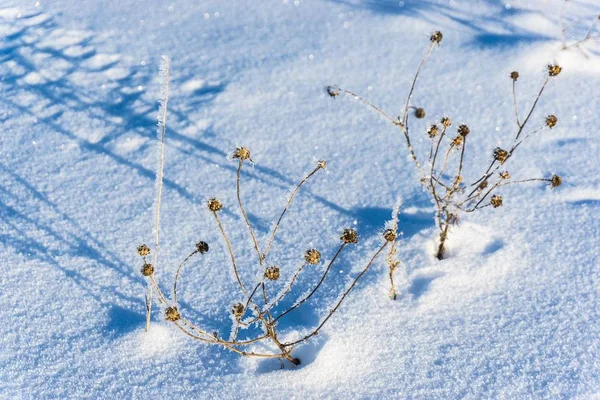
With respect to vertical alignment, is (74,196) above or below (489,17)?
below

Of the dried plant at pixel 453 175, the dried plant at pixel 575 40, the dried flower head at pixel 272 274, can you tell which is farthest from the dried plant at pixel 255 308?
the dried plant at pixel 575 40

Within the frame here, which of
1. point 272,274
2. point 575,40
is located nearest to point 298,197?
point 272,274

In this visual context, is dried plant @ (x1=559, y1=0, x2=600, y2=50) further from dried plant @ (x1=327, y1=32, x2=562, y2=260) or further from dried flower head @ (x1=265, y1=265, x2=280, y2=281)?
dried flower head @ (x1=265, y1=265, x2=280, y2=281)

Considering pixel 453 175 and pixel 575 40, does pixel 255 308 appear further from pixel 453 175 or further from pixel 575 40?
pixel 575 40

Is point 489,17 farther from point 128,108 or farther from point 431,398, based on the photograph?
point 431,398

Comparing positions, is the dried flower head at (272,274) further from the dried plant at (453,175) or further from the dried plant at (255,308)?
the dried plant at (453,175)

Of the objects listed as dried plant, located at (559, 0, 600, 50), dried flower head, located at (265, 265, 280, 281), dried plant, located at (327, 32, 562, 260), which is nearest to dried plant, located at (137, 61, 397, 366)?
dried flower head, located at (265, 265, 280, 281)

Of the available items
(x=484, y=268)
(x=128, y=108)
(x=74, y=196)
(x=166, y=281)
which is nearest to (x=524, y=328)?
(x=484, y=268)

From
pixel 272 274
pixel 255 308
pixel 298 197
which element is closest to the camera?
pixel 272 274
